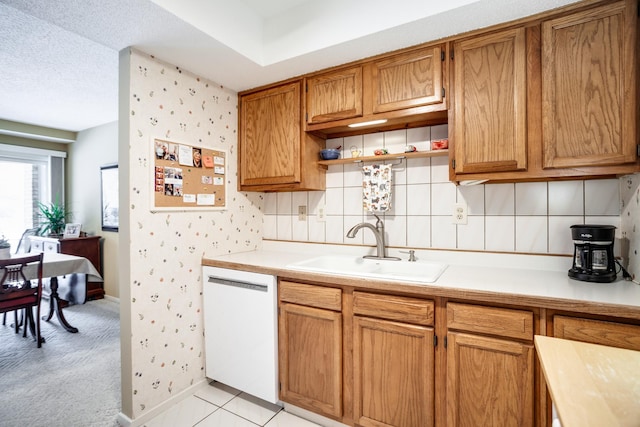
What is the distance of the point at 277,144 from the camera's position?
→ 224 centimetres

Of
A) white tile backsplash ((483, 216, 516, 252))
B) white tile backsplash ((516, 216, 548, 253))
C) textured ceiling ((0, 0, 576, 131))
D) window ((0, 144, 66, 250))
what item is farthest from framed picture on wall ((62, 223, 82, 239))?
white tile backsplash ((516, 216, 548, 253))

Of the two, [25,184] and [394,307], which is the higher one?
[25,184]

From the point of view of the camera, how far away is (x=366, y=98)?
6.20ft

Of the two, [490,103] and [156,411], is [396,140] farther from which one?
[156,411]

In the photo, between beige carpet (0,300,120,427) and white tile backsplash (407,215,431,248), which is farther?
white tile backsplash (407,215,431,248)

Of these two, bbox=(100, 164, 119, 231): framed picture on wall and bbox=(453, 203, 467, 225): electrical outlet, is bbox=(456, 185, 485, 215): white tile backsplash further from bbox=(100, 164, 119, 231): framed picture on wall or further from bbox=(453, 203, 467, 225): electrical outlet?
bbox=(100, 164, 119, 231): framed picture on wall

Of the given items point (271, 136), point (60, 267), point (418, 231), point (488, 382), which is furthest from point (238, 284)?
point (60, 267)

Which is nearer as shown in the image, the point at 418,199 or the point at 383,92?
the point at 383,92

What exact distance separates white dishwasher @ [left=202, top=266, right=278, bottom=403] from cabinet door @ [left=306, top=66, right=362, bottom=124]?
3.63 ft

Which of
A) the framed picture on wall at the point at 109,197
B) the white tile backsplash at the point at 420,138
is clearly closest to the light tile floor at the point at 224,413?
the white tile backsplash at the point at 420,138

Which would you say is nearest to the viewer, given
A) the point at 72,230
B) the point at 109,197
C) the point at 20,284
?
the point at 20,284

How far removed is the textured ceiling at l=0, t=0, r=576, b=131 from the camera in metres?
1.43

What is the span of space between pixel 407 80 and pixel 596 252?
4.13ft

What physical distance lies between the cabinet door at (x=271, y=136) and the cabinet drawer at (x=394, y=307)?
0.97 m
